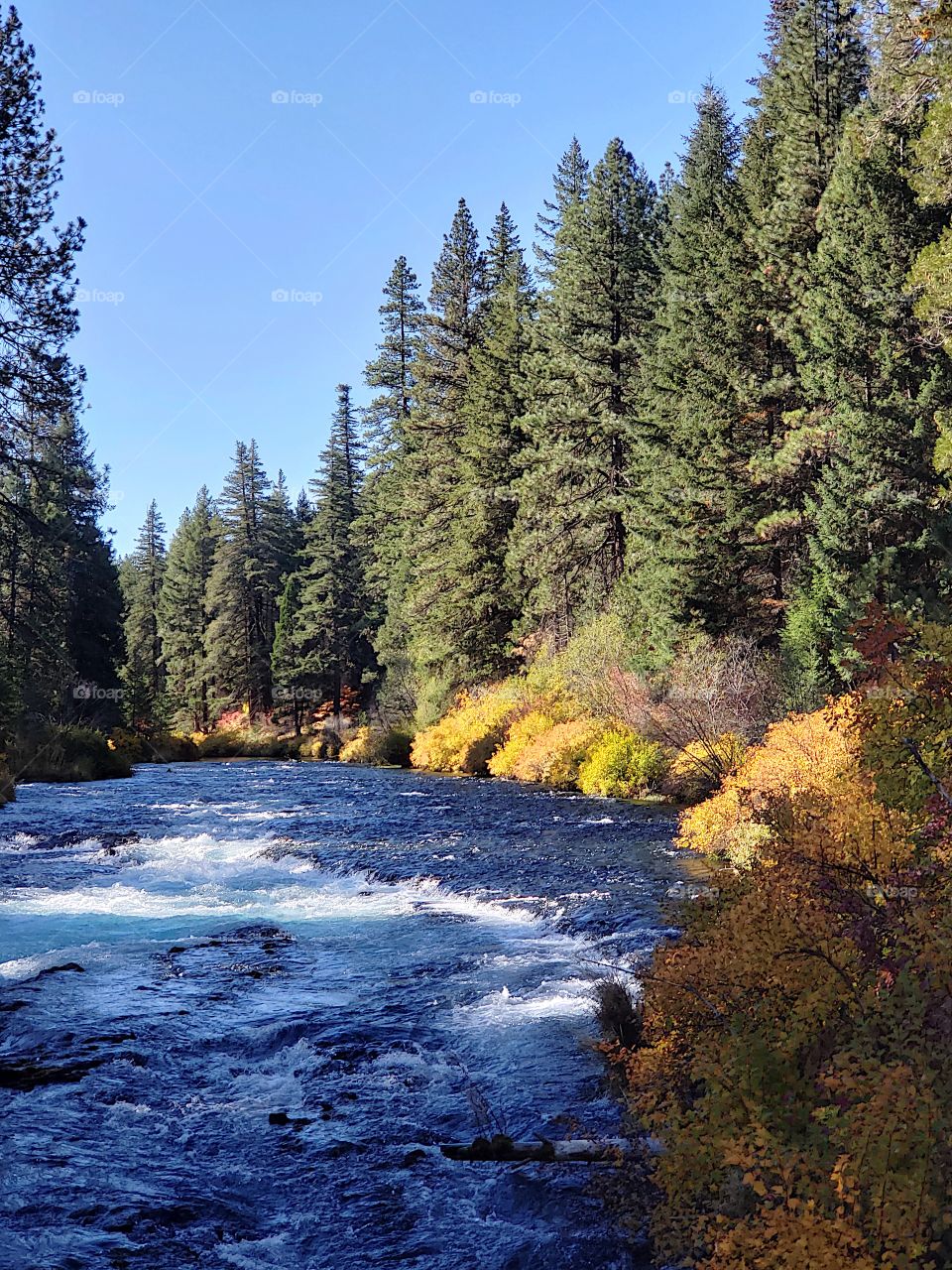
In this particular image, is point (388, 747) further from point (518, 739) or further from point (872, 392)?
point (872, 392)

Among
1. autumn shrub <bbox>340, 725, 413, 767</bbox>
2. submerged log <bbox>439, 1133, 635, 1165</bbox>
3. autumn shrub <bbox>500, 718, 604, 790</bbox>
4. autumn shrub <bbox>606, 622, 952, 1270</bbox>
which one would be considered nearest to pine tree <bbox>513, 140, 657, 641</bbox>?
autumn shrub <bbox>500, 718, 604, 790</bbox>

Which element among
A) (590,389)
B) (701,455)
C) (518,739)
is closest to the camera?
(701,455)

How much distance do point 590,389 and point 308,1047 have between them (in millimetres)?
26985

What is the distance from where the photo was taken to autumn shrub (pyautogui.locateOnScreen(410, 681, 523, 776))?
30.1m

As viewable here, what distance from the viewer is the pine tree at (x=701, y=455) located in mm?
25703

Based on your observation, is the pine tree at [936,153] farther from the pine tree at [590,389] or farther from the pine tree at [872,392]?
the pine tree at [590,389]

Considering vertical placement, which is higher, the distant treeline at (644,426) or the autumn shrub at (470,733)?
the distant treeline at (644,426)

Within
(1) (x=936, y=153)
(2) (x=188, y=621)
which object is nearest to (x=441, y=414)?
(1) (x=936, y=153)

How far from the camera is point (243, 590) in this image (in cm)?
6216

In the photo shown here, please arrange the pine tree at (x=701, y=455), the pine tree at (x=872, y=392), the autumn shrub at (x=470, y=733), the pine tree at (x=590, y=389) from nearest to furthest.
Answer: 1. the pine tree at (x=872, y=392)
2. the pine tree at (x=701, y=455)
3. the autumn shrub at (x=470, y=733)
4. the pine tree at (x=590, y=389)

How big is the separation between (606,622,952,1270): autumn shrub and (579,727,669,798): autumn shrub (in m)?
13.2

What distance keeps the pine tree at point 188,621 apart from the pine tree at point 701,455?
43439 millimetres

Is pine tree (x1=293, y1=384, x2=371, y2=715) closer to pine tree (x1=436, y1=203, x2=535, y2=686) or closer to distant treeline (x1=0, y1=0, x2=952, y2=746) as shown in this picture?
distant treeline (x1=0, y1=0, x2=952, y2=746)

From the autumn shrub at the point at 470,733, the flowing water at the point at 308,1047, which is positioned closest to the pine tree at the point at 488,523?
the autumn shrub at the point at 470,733
